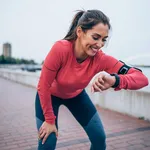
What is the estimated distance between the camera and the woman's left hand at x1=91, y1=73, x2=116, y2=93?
177 centimetres

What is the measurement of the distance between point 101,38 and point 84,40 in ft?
0.54

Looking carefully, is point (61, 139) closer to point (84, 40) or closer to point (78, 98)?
point (78, 98)

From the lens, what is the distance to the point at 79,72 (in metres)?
2.31

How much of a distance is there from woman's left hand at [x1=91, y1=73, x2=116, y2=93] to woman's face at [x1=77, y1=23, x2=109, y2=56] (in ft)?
1.32

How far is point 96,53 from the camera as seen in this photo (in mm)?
2410

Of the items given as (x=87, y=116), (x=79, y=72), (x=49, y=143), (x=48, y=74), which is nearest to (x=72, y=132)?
(x=87, y=116)

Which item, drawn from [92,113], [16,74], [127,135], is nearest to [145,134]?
[127,135]

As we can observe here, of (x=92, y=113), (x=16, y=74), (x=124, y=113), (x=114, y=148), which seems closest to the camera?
(x=92, y=113)

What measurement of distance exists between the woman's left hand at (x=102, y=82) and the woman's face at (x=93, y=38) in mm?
402

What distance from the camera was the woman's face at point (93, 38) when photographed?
2.12m

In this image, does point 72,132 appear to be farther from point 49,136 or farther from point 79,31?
point 79,31

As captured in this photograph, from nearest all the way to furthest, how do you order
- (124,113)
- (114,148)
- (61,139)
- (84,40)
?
(84,40)
(114,148)
(61,139)
(124,113)

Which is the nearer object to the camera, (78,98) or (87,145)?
(78,98)

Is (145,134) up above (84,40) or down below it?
below
